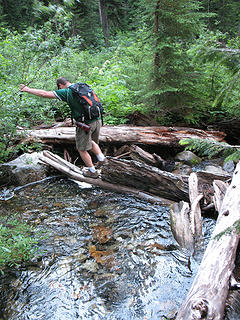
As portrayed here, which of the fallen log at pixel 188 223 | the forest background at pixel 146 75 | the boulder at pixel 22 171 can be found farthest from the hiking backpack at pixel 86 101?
the fallen log at pixel 188 223

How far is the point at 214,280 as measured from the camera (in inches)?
103

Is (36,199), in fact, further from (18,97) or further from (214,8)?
(214,8)

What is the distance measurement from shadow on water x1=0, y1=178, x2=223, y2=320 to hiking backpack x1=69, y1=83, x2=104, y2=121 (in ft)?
7.20

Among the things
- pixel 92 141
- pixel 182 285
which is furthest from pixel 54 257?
pixel 92 141

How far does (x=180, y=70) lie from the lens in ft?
27.4

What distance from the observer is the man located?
5.41 meters

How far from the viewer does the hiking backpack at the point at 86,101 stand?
219 inches

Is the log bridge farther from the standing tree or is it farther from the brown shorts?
the standing tree

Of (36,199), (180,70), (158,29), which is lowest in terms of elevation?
(36,199)

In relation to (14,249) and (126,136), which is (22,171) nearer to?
(126,136)

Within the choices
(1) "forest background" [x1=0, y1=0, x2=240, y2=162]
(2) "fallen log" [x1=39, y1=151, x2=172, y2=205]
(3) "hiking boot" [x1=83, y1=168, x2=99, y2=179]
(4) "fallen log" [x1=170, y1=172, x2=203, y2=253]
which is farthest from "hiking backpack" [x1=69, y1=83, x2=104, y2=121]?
(4) "fallen log" [x1=170, y1=172, x2=203, y2=253]

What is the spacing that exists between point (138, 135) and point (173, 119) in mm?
2308

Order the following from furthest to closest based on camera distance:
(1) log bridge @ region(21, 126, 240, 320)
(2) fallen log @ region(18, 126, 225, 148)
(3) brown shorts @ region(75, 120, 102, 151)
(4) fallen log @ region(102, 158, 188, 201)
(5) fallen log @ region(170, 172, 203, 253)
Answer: (2) fallen log @ region(18, 126, 225, 148) < (3) brown shorts @ region(75, 120, 102, 151) < (4) fallen log @ region(102, 158, 188, 201) < (5) fallen log @ region(170, 172, 203, 253) < (1) log bridge @ region(21, 126, 240, 320)

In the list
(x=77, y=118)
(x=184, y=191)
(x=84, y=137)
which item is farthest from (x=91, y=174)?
(x=184, y=191)
